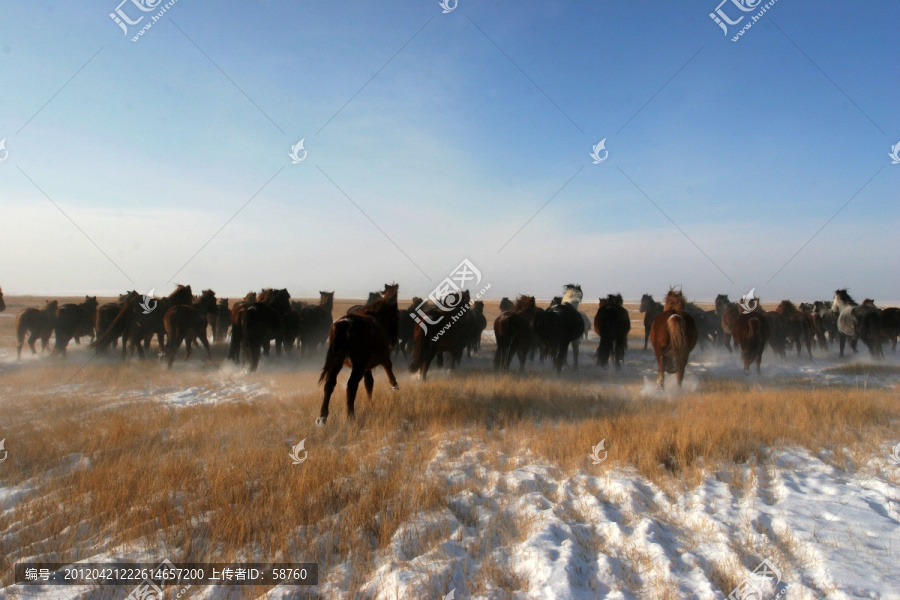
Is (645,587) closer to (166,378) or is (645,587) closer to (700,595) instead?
(700,595)

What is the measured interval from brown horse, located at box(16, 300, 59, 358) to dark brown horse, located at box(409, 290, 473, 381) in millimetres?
15852

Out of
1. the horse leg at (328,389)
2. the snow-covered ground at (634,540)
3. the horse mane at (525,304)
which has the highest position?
the horse mane at (525,304)

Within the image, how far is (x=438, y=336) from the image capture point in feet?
38.7

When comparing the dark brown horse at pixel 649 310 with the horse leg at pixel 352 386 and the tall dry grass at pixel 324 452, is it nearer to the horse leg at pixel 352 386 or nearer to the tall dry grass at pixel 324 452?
the tall dry grass at pixel 324 452

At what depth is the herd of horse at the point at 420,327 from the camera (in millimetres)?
7770

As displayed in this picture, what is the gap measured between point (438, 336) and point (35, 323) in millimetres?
16838

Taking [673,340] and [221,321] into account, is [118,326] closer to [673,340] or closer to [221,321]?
[221,321]

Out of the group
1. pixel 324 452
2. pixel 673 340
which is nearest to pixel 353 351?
pixel 324 452

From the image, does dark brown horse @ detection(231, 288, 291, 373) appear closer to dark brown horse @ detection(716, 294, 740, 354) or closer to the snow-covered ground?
the snow-covered ground

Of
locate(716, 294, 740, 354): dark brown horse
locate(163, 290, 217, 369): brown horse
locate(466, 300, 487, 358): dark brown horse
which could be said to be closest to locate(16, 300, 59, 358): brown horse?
locate(163, 290, 217, 369): brown horse

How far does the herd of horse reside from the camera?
7.77m

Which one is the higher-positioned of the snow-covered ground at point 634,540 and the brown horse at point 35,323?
the brown horse at point 35,323

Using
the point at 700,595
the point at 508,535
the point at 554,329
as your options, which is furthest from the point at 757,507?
the point at 554,329

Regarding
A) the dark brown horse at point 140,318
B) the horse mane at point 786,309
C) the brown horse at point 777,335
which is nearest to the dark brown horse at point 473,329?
the dark brown horse at point 140,318
